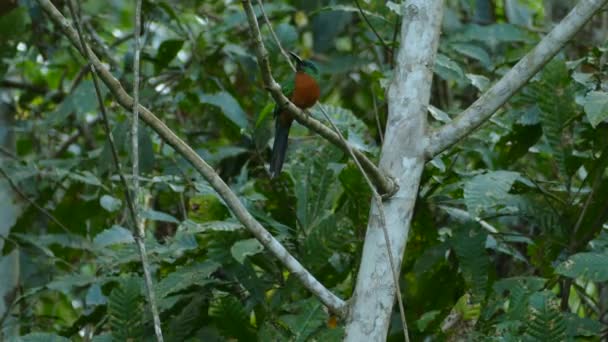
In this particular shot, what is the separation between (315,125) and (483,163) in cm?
182

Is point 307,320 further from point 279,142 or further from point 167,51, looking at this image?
point 167,51

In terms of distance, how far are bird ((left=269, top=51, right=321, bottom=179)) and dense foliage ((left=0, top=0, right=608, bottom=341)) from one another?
0.21ft

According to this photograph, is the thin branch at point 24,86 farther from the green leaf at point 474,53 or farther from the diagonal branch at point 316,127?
the diagonal branch at point 316,127

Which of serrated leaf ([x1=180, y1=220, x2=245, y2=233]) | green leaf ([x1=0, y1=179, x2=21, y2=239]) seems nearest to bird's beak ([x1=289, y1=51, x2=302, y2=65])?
serrated leaf ([x1=180, y1=220, x2=245, y2=233])

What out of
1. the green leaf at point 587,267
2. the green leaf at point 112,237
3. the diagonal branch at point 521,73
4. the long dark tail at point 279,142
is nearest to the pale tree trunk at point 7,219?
the green leaf at point 112,237

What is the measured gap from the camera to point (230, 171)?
14.9ft

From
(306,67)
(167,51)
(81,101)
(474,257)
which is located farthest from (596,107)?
(81,101)

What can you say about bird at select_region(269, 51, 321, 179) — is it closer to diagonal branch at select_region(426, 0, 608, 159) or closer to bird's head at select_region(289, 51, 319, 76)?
bird's head at select_region(289, 51, 319, 76)

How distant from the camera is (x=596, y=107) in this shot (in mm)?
2809

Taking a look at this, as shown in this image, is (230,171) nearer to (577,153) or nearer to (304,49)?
(577,153)

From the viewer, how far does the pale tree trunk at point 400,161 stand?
2.54 metres

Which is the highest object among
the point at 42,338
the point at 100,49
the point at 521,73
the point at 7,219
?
the point at 521,73

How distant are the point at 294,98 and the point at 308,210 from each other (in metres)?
0.52

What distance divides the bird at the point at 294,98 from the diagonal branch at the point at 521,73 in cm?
112
